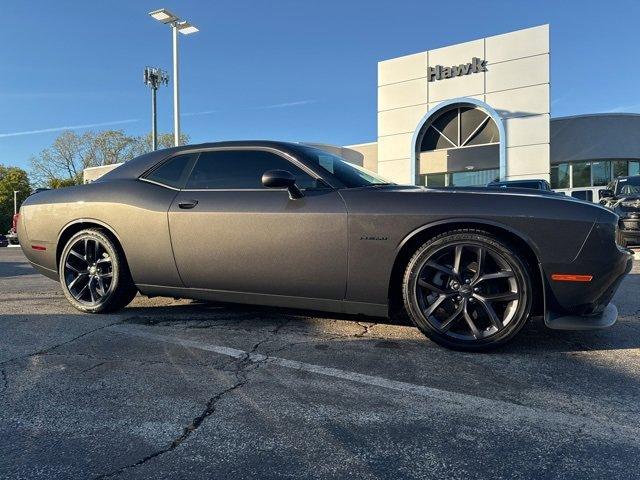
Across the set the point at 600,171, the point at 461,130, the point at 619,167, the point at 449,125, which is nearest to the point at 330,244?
the point at 461,130

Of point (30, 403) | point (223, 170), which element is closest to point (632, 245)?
point (223, 170)

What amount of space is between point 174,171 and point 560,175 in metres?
20.4

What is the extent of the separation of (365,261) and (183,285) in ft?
5.23

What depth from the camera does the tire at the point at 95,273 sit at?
3.95m

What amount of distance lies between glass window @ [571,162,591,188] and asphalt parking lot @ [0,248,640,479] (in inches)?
746

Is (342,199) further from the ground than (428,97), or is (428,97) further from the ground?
(428,97)

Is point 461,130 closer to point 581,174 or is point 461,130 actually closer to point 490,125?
point 490,125

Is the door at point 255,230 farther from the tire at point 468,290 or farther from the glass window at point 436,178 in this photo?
the glass window at point 436,178

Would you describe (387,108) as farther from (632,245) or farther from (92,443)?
(92,443)

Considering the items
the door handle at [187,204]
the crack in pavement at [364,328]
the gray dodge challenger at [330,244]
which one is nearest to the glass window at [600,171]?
the gray dodge challenger at [330,244]

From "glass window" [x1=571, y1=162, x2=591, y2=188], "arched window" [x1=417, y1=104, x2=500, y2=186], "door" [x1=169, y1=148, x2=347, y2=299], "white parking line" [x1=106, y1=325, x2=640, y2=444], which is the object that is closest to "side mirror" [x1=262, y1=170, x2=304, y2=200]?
"door" [x1=169, y1=148, x2=347, y2=299]

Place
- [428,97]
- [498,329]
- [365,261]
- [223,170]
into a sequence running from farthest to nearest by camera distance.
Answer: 1. [428,97]
2. [223,170]
3. [365,261]
4. [498,329]

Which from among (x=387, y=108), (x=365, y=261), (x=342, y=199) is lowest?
(x=365, y=261)

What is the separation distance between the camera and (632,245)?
9.90 metres
